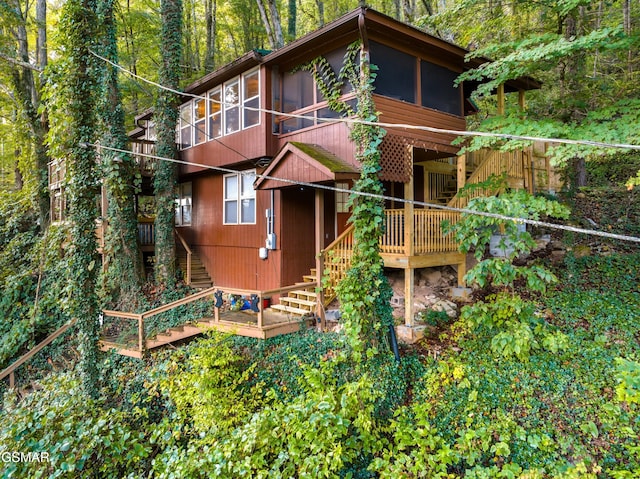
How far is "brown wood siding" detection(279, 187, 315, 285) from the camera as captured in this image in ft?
29.7

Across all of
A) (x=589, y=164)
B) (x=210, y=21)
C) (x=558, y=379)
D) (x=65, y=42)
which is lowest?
(x=558, y=379)

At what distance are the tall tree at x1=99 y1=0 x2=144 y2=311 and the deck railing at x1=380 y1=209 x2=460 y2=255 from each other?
26.4ft

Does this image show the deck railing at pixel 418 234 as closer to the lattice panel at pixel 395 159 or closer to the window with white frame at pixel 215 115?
the lattice panel at pixel 395 159

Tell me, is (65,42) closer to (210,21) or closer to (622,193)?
(622,193)

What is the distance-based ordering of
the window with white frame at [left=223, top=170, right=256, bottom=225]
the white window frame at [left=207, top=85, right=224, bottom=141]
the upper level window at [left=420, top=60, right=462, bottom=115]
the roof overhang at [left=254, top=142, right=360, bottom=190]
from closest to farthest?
the roof overhang at [left=254, top=142, right=360, bottom=190] → the upper level window at [left=420, top=60, right=462, bottom=115] → the window with white frame at [left=223, top=170, right=256, bottom=225] → the white window frame at [left=207, top=85, right=224, bottom=141]

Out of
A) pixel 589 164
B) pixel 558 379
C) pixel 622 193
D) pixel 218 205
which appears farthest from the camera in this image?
pixel 589 164

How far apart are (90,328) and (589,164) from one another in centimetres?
1622

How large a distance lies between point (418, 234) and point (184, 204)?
30.9ft

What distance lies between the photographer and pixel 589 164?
1230 centimetres

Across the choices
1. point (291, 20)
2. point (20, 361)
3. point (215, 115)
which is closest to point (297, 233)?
point (215, 115)

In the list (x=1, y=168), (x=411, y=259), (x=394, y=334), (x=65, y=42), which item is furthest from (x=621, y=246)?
(x=1, y=168)

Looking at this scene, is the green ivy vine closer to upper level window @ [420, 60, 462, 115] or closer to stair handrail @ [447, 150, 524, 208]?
upper level window @ [420, 60, 462, 115]

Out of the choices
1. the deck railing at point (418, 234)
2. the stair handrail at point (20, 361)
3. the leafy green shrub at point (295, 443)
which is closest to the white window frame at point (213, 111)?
the deck railing at point (418, 234)

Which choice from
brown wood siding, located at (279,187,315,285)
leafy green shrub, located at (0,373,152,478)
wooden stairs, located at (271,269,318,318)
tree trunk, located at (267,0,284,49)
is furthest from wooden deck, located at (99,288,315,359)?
tree trunk, located at (267,0,284,49)
